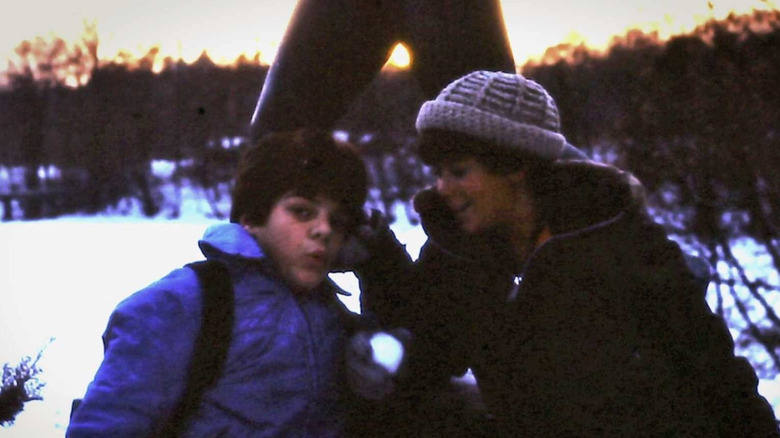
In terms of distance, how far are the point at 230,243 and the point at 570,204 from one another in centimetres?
46

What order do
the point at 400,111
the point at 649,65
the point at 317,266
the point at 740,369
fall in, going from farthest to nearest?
1. the point at 649,65
2. the point at 400,111
3. the point at 317,266
4. the point at 740,369

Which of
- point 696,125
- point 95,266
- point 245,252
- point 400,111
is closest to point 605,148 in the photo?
point 696,125

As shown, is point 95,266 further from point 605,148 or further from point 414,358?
point 605,148

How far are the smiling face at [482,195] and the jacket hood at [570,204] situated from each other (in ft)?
0.09

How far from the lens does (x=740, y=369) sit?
48.3 inches

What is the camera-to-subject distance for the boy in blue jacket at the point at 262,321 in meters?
1.20

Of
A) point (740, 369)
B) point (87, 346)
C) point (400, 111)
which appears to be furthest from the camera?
point (400, 111)

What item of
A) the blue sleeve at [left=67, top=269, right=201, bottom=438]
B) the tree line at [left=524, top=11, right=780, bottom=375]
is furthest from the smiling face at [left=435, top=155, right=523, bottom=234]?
the tree line at [left=524, top=11, right=780, bottom=375]

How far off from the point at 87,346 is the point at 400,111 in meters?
0.86

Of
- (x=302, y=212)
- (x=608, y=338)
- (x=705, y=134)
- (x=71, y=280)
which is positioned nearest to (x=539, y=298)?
(x=608, y=338)

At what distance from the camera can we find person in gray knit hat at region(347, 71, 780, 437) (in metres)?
1.25

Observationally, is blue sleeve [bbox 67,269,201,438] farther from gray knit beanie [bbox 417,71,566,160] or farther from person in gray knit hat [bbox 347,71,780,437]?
gray knit beanie [bbox 417,71,566,160]

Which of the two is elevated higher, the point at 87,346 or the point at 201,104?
the point at 201,104

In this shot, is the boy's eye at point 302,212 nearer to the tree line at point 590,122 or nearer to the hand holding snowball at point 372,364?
the hand holding snowball at point 372,364
